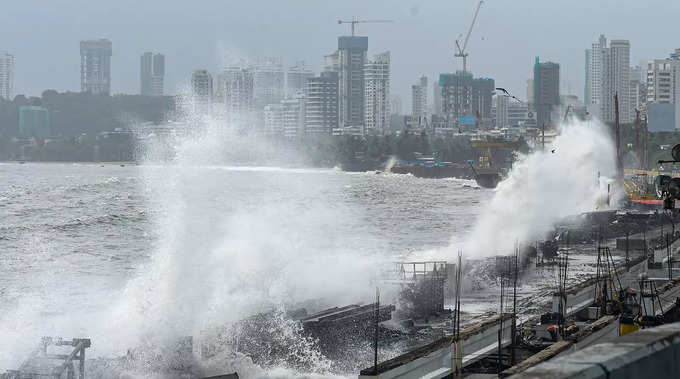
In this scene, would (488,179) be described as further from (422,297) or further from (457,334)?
(457,334)

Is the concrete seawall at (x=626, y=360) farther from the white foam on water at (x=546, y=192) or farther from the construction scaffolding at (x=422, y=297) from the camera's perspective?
the white foam on water at (x=546, y=192)

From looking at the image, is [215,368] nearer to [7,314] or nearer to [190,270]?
[7,314]

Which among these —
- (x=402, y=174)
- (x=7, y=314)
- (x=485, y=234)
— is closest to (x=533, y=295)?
(x=7, y=314)

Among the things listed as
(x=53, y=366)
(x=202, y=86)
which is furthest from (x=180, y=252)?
(x=202, y=86)

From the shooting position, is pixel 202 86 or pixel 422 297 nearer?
pixel 422 297

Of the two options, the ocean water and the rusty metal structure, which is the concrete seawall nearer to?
the rusty metal structure
